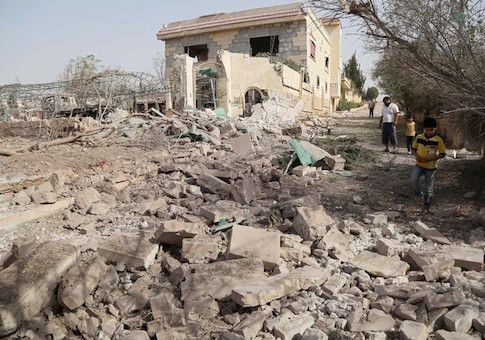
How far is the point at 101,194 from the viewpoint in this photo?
5.51 metres

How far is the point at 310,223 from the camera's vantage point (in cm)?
405

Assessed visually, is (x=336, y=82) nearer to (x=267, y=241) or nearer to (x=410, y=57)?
(x=410, y=57)

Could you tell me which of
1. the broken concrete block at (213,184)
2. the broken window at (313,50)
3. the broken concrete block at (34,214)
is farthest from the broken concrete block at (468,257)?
the broken window at (313,50)

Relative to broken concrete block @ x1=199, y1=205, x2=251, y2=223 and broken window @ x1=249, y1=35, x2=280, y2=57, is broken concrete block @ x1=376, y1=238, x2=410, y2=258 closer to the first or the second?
broken concrete block @ x1=199, y1=205, x2=251, y2=223

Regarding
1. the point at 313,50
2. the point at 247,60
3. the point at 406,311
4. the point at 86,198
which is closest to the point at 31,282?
the point at 86,198

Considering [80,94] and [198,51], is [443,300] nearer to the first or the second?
[80,94]

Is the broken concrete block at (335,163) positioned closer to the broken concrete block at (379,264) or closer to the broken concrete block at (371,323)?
the broken concrete block at (379,264)

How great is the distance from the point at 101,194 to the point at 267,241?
321 centimetres

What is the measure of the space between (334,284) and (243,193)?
99.7 inches

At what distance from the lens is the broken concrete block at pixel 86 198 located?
5.02 meters

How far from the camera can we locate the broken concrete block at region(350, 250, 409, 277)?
10.8 ft

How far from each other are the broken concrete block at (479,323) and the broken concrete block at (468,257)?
962mm

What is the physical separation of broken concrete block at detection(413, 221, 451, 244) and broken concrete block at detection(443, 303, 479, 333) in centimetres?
156

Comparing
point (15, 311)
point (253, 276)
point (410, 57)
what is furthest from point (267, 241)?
point (410, 57)
